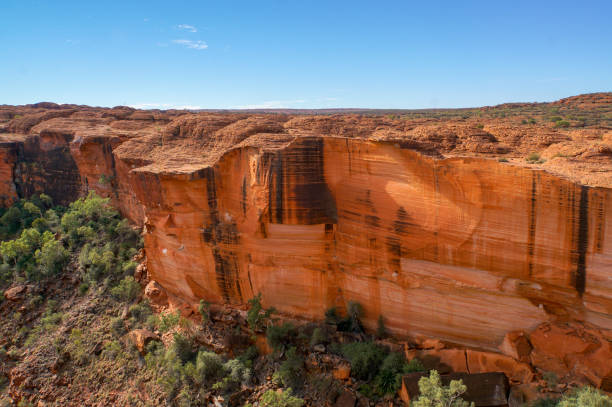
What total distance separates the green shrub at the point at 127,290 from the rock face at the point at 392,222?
41.5 inches

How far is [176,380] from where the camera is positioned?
14.0m

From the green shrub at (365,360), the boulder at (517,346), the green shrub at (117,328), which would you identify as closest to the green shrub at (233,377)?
the green shrub at (365,360)

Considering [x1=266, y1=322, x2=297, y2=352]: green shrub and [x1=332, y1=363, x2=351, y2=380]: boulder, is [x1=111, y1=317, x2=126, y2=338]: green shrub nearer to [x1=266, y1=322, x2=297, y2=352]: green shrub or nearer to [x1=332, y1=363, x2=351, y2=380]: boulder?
[x1=266, y1=322, x2=297, y2=352]: green shrub

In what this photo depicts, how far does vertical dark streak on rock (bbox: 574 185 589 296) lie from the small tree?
14.1 feet

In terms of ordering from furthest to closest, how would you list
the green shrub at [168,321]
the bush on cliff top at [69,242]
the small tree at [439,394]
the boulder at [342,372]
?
the bush on cliff top at [69,242], the green shrub at [168,321], the boulder at [342,372], the small tree at [439,394]

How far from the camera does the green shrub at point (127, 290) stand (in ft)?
58.9

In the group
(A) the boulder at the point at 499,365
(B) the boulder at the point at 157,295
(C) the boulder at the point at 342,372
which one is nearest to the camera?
(A) the boulder at the point at 499,365

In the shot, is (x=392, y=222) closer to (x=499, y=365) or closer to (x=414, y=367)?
(x=414, y=367)

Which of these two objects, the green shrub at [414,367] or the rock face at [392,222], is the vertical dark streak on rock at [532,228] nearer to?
the rock face at [392,222]

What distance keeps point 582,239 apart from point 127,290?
1839 cm

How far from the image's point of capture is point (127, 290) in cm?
1798

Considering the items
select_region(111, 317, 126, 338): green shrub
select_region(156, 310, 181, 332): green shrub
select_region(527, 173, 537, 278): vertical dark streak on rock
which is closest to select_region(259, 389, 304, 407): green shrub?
select_region(156, 310, 181, 332): green shrub

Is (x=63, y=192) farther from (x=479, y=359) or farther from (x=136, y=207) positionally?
(x=479, y=359)

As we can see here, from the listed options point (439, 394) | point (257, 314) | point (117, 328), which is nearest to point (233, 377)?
point (257, 314)
